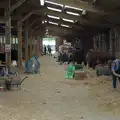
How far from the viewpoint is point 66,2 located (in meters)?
18.6

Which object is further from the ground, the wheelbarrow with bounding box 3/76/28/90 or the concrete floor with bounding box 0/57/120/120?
the wheelbarrow with bounding box 3/76/28/90

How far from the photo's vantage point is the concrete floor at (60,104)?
26.9 ft

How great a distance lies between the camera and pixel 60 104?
9.77m

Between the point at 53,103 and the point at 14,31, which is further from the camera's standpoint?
the point at 14,31

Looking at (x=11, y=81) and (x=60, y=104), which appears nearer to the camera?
(x=60, y=104)

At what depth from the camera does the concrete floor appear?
8.20 metres

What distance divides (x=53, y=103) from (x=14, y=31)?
64.1 ft

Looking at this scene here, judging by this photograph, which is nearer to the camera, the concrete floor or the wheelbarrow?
the concrete floor

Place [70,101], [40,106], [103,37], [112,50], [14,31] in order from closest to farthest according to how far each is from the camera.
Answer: [40,106]
[70,101]
[112,50]
[14,31]
[103,37]

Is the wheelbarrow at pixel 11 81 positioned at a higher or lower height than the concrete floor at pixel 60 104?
higher

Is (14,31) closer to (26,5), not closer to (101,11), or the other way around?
(26,5)

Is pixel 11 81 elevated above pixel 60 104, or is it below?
above

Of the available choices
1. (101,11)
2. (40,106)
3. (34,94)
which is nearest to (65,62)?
(101,11)

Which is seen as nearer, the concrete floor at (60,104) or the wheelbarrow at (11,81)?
the concrete floor at (60,104)
